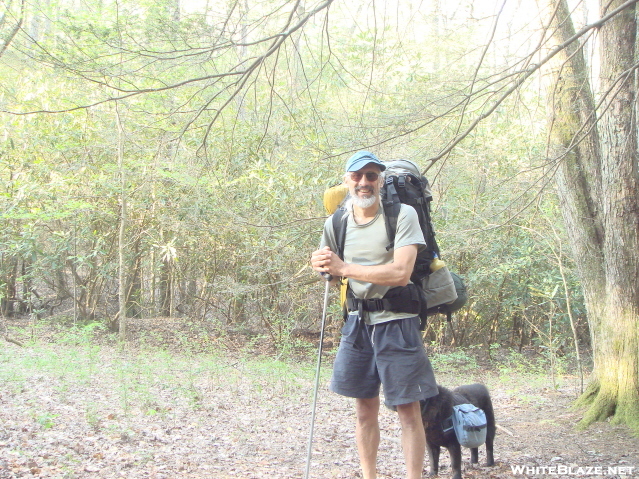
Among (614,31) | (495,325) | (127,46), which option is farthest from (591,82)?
(495,325)

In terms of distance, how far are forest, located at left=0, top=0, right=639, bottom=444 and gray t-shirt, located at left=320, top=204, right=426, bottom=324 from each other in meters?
0.96

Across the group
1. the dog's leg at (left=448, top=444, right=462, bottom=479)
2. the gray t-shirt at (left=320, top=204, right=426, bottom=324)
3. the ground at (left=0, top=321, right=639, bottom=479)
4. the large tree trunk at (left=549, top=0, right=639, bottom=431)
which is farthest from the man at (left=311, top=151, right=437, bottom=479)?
the large tree trunk at (left=549, top=0, right=639, bottom=431)

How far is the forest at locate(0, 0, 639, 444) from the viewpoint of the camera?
3.85 metres

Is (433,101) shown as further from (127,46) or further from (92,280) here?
(92,280)

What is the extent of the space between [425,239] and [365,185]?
45 centimetres

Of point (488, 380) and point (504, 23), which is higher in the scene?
point (504, 23)

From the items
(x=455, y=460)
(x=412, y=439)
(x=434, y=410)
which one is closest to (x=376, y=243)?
(x=412, y=439)

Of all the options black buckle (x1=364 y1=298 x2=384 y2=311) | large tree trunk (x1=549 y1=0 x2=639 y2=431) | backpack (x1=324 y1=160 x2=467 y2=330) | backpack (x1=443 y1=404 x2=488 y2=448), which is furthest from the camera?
large tree trunk (x1=549 y1=0 x2=639 y2=431)

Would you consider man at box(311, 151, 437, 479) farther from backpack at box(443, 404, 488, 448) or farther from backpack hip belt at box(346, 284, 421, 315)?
backpack at box(443, 404, 488, 448)

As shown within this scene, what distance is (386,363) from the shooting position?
9.19ft

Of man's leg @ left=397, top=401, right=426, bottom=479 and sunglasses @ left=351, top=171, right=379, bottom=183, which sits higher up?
sunglasses @ left=351, top=171, right=379, bottom=183

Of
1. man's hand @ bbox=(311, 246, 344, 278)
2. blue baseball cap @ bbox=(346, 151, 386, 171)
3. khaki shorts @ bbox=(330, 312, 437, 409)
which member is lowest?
khaki shorts @ bbox=(330, 312, 437, 409)

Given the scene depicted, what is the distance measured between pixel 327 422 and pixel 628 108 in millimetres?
3818

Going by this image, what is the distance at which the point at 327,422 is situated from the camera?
5543 mm
